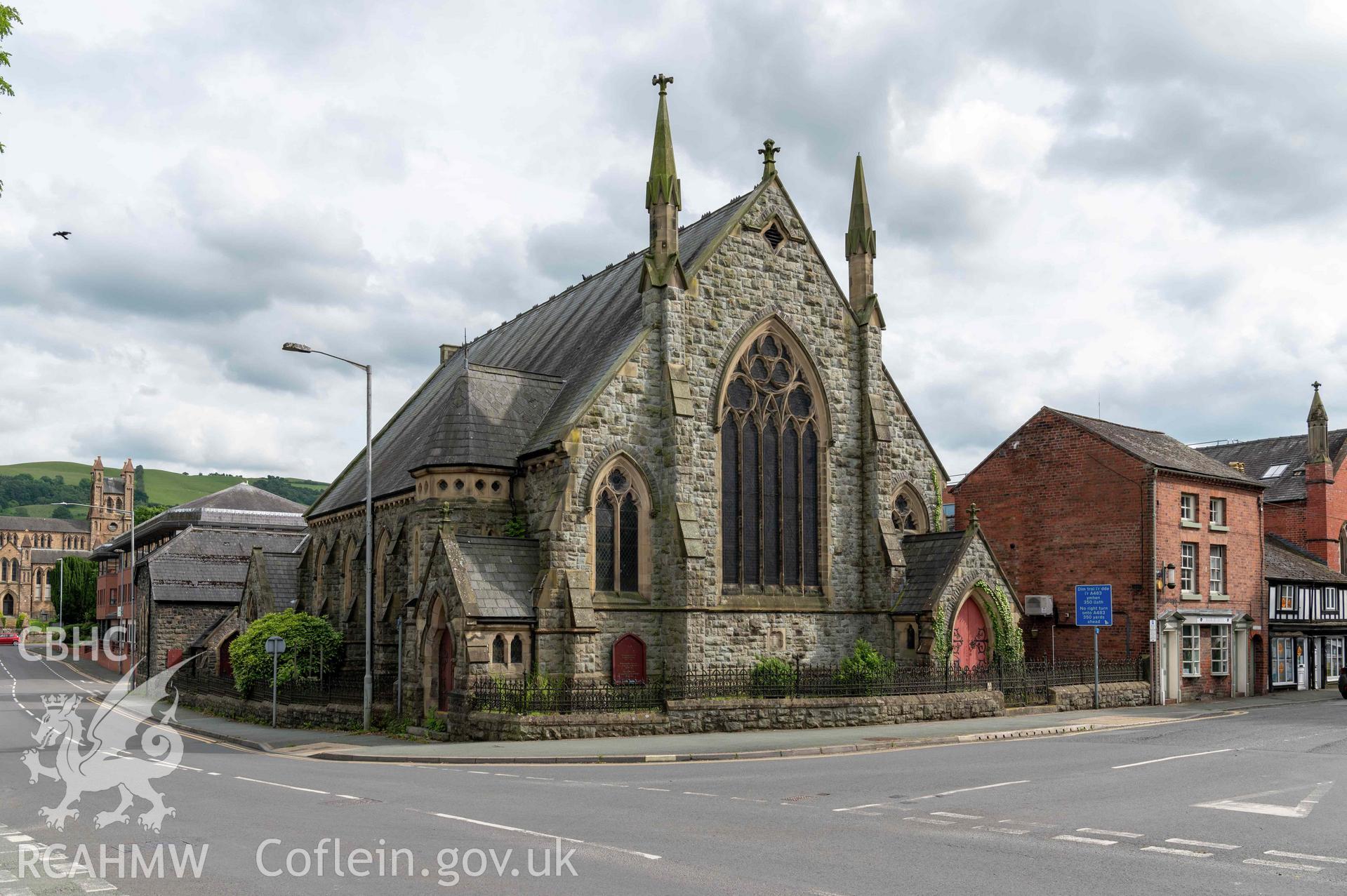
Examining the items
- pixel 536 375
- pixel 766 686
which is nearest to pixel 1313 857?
pixel 766 686

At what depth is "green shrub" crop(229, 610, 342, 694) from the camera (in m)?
34.2

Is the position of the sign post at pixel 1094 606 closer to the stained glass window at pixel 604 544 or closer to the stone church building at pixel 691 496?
the stone church building at pixel 691 496

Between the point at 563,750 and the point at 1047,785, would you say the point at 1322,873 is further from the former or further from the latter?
the point at 563,750

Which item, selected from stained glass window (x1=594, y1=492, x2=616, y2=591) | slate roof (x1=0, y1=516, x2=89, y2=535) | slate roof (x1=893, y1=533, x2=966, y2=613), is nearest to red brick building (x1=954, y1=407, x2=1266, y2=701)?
slate roof (x1=893, y1=533, x2=966, y2=613)

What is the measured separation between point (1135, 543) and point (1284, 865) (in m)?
29.2

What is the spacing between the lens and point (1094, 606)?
3591 centimetres

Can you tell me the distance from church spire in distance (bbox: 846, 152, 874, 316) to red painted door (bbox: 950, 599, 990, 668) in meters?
9.29

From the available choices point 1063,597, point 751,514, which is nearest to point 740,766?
point 751,514

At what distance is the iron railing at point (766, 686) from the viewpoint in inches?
969

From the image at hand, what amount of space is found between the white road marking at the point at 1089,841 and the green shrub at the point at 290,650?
2638cm

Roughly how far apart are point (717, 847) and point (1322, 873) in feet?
18.5

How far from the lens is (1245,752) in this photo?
71.7 feet

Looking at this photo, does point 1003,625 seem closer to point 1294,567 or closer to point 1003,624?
point 1003,624

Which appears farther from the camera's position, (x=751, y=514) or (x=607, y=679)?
(x=751, y=514)
